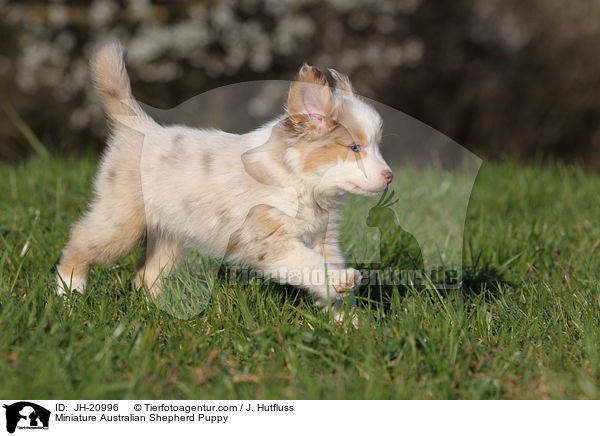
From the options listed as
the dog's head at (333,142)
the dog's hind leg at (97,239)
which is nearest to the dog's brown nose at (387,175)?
the dog's head at (333,142)

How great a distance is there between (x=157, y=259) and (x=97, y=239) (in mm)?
345

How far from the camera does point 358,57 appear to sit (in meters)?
7.60

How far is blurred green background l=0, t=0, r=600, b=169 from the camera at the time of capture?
24.3ft

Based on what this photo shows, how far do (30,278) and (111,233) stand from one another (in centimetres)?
50

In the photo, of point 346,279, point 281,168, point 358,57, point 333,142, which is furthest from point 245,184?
point 358,57

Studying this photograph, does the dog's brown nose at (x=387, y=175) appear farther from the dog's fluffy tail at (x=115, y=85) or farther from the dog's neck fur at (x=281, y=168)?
the dog's fluffy tail at (x=115, y=85)

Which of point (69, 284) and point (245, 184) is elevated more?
point (245, 184)

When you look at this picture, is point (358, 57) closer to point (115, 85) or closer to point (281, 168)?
point (115, 85)

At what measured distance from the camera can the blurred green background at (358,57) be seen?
24.3 ft

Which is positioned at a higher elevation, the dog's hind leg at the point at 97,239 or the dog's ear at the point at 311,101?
the dog's ear at the point at 311,101
